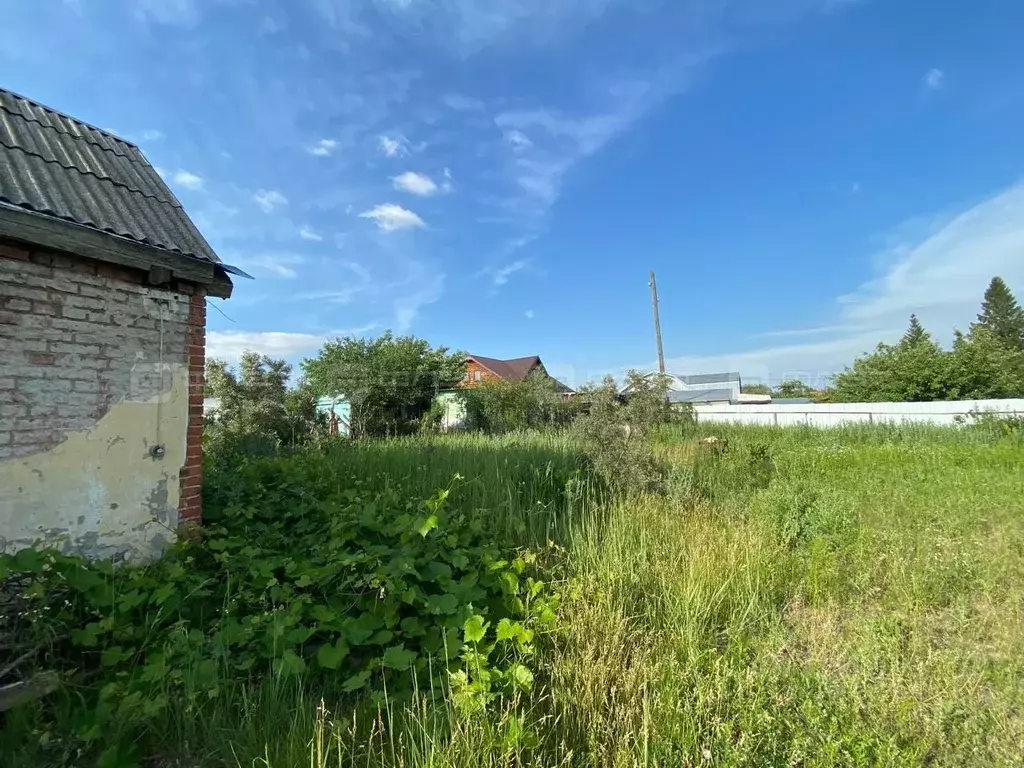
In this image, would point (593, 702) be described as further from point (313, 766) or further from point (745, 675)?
point (313, 766)

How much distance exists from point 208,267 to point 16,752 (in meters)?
3.11

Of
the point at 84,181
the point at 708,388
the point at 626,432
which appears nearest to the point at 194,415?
the point at 84,181

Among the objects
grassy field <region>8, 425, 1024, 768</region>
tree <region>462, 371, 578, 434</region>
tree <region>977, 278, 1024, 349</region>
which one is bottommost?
grassy field <region>8, 425, 1024, 768</region>

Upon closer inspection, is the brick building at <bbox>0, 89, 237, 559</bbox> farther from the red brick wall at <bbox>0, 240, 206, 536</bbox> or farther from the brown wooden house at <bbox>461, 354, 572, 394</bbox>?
the brown wooden house at <bbox>461, 354, 572, 394</bbox>

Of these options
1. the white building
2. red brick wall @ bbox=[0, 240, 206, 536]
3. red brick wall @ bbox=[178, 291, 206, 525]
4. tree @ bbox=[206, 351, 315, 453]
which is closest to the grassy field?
red brick wall @ bbox=[178, 291, 206, 525]

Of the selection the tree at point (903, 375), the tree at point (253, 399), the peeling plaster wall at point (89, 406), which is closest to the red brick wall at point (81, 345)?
the peeling plaster wall at point (89, 406)

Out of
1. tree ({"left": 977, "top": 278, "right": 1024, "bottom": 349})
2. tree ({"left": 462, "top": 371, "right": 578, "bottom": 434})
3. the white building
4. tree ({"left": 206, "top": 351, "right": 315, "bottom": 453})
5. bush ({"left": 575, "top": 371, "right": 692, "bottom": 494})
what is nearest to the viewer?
bush ({"left": 575, "top": 371, "right": 692, "bottom": 494})

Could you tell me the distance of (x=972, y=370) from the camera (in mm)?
16953

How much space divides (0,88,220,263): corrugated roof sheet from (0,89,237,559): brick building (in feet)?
0.04

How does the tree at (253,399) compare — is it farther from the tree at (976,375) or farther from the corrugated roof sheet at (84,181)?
the tree at (976,375)

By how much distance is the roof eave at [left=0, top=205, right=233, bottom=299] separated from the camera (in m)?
2.78

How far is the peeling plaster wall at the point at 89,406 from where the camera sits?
2867 mm

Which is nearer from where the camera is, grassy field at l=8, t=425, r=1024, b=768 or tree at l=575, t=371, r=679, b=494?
grassy field at l=8, t=425, r=1024, b=768

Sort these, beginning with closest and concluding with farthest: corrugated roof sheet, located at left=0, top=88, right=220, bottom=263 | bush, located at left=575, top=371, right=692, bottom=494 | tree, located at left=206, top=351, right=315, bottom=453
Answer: corrugated roof sheet, located at left=0, top=88, right=220, bottom=263, bush, located at left=575, top=371, right=692, bottom=494, tree, located at left=206, top=351, right=315, bottom=453
